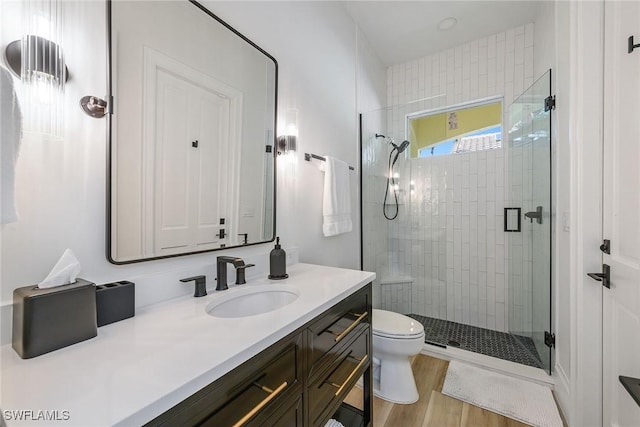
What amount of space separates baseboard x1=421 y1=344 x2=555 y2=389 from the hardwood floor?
36 cm

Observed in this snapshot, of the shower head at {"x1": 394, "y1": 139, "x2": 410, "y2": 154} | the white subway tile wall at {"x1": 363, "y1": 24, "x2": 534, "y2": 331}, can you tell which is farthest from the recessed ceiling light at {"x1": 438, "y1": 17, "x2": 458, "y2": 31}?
the shower head at {"x1": 394, "y1": 139, "x2": 410, "y2": 154}

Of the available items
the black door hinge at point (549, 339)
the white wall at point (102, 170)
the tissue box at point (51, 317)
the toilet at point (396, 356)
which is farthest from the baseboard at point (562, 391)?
the tissue box at point (51, 317)

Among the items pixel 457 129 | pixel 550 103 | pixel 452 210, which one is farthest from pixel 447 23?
pixel 452 210

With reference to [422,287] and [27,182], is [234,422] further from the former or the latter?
[422,287]

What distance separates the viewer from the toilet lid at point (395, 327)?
1.66 meters

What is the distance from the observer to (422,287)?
2.74 meters

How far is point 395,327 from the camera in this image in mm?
1747

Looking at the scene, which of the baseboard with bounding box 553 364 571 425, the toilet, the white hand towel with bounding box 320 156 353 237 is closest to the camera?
the baseboard with bounding box 553 364 571 425

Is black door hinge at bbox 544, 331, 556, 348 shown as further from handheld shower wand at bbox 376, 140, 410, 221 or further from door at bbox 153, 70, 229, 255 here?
door at bbox 153, 70, 229, 255

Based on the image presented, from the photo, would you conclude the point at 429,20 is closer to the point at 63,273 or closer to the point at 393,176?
the point at 393,176

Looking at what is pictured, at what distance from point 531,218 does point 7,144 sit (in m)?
2.86

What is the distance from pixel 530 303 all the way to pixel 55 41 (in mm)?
3089

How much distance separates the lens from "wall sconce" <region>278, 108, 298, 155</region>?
5.22 ft

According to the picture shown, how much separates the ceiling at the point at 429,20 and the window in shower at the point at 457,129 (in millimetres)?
658
